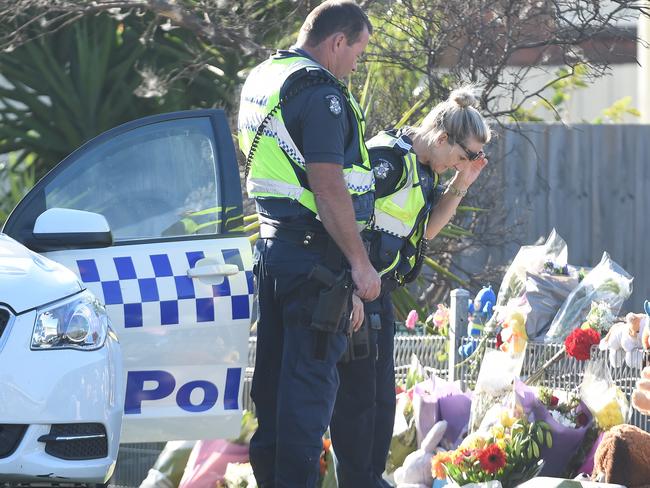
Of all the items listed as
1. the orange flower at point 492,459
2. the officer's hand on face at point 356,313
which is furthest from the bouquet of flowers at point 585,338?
the officer's hand on face at point 356,313

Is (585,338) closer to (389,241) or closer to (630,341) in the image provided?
(630,341)

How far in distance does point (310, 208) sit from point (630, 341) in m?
1.52

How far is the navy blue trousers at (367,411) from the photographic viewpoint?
4.30 m

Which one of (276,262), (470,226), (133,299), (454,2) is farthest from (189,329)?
(470,226)

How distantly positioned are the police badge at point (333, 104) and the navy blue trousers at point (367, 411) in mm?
743

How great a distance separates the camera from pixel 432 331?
6059mm

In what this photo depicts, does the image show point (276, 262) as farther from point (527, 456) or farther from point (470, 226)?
point (470, 226)

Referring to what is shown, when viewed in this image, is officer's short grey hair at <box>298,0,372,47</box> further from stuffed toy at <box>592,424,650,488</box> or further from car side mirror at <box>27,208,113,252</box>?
stuffed toy at <box>592,424,650,488</box>

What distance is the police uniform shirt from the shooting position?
152 inches

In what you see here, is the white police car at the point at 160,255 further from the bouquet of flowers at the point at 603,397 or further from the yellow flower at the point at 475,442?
the bouquet of flowers at the point at 603,397

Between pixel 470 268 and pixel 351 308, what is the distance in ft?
17.8

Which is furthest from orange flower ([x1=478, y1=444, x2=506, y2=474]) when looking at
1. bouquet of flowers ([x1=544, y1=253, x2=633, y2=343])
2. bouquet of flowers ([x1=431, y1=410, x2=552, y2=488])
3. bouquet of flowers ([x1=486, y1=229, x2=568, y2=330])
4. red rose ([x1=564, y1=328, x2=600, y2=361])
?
bouquet of flowers ([x1=486, y1=229, x2=568, y2=330])

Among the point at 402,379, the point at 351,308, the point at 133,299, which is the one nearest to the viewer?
the point at 351,308

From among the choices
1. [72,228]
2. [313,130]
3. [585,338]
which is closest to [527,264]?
[585,338]
